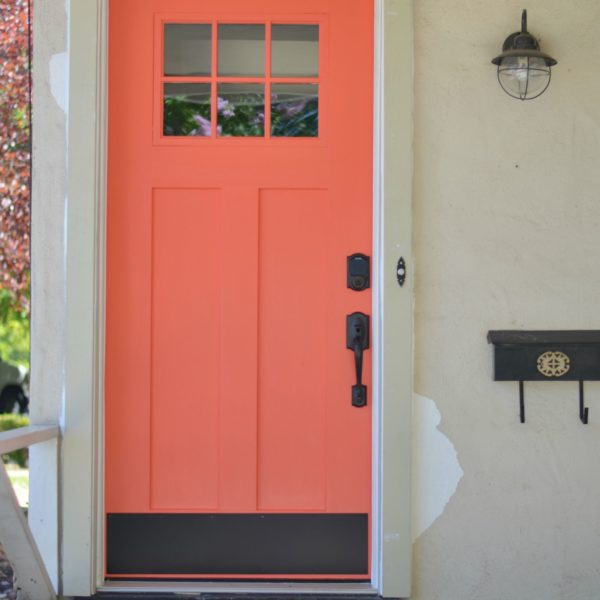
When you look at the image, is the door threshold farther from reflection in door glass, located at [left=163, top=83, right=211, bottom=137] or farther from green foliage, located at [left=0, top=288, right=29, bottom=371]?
green foliage, located at [left=0, top=288, right=29, bottom=371]

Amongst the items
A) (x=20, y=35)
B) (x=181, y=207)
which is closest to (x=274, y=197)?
(x=181, y=207)

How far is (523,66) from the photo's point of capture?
147 inches

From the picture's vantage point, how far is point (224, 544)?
393 centimetres

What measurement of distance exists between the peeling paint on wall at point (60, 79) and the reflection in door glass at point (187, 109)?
1.32 feet

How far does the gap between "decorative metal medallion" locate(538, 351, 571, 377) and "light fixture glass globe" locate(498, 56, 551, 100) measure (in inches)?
40.4

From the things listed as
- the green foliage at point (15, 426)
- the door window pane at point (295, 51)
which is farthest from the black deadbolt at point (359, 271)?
the green foliage at point (15, 426)

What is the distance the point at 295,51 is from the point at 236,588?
2.20 meters

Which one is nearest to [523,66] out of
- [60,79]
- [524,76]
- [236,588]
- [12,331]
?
[524,76]

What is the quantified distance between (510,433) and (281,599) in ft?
3.68

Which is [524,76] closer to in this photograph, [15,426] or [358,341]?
[358,341]

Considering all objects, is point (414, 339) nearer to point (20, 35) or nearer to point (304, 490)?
point (304, 490)

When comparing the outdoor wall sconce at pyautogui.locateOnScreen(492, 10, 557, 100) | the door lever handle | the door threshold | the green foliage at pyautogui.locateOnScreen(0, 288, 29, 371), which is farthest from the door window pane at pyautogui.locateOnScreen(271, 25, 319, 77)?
the green foliage at pyautogui.locateOnScreen(0, 288, 29, 371)

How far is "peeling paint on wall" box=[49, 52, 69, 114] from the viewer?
12.6 feet

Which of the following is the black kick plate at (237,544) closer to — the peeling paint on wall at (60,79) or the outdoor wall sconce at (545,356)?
the outdoor wall sconce at (545,356)
